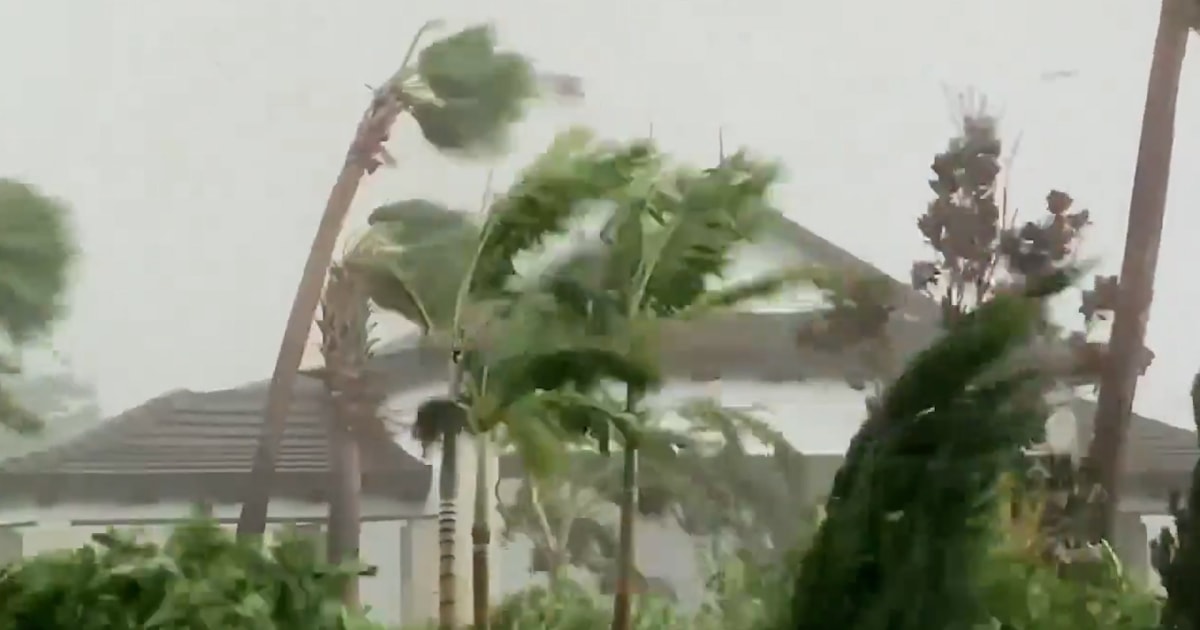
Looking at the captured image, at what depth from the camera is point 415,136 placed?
67.2 inches

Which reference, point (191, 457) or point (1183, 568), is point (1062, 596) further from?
point (191, 457)

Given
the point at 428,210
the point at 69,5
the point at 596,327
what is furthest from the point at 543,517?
the point at 69,5

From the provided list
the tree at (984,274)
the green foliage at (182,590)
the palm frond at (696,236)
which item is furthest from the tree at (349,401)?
the tree at (984,274)

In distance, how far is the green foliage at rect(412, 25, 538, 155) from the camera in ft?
5.58

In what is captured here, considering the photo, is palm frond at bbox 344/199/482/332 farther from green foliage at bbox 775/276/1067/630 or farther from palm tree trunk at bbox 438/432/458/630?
green foliage at bbox 775/276/1067/630

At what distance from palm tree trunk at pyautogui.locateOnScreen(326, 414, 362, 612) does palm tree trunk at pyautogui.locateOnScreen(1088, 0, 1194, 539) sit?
3.05 feet

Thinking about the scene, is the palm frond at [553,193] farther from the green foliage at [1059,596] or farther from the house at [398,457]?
the green foliage at [1059,596]

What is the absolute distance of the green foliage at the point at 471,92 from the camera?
170 centimetres

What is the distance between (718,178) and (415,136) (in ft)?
1.52

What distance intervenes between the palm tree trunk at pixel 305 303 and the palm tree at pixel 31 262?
12.3 inches

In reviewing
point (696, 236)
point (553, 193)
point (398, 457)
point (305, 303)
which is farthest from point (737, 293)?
point (305, 303)

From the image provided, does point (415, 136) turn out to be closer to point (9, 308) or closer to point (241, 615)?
point (9, 308)

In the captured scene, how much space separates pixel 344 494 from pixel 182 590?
408 mm

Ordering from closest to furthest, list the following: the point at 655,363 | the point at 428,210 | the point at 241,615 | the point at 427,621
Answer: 1. the point at 241,615
2. the point at 655,363
3. the point at 427,621
4. the point at 428,210
